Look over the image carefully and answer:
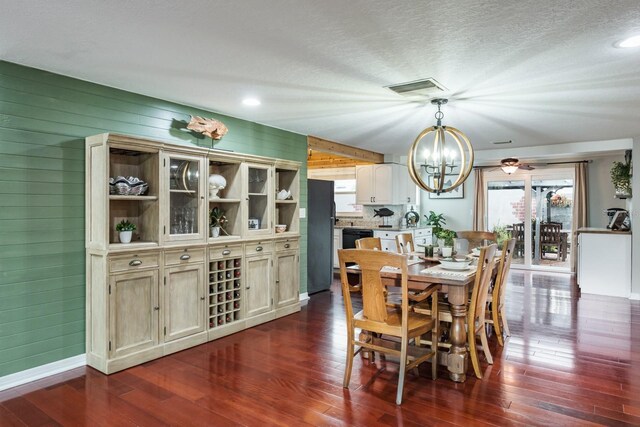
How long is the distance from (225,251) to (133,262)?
1.01m

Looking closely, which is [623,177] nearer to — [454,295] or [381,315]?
[454,295]

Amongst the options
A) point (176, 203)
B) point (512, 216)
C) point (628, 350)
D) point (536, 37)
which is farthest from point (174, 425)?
point (512, 216)

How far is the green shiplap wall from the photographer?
3.04 metres

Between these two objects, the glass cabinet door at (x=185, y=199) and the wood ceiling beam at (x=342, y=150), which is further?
the wood ceiling beam at (x=342, y=150)

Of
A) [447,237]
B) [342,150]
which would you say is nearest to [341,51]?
[447,237]

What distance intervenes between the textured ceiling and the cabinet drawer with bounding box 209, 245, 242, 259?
1475 millimetres

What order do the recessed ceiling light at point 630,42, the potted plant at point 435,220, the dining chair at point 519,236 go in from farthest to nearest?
the potted plant at point 435,220 < the dining chair at point 519,236 < the recessed ceiling light at point 630,42

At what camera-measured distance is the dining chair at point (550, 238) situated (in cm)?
825

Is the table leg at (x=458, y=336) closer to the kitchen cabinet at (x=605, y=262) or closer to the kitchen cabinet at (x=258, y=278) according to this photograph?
the kitchen cabinet at (x=258, y=278)

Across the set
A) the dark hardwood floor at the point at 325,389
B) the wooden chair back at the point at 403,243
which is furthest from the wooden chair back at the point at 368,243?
the dark hardwood floor at the point at 325,389

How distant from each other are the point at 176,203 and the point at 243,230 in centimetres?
85

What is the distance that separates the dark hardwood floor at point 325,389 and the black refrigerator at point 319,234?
1907mm

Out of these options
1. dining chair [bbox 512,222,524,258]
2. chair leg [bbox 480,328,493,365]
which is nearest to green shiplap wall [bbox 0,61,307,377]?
chair leg [bbox 480,328,493,365]

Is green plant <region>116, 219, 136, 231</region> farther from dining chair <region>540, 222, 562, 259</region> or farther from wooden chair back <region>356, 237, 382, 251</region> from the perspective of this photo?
dining chair <region>540, 222, 562, 259</region>
